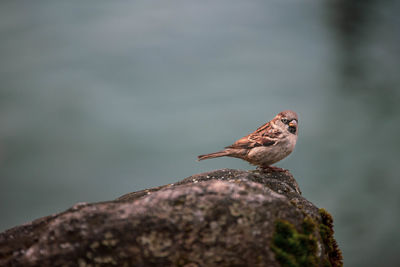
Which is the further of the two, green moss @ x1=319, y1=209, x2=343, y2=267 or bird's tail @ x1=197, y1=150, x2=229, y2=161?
bird's tail @ x1=197, y1=150, x2=229, y2=161

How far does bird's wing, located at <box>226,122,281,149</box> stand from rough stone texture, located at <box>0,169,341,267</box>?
2979 millimetres

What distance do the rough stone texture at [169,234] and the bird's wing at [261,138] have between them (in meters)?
2.98

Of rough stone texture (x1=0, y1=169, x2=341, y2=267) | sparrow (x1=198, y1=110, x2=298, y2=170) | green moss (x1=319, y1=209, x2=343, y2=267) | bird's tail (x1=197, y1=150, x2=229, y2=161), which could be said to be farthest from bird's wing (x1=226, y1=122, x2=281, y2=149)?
rough stone texture (x1=0, y1=169, x2=341, y2=267)

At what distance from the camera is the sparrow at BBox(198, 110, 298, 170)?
670 centimetres

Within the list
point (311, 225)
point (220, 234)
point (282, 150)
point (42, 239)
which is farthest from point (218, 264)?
point (282, 150)

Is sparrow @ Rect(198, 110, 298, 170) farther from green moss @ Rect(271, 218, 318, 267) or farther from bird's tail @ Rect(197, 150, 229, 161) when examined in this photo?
green moss @ Rect(271, 218, 318, 267)

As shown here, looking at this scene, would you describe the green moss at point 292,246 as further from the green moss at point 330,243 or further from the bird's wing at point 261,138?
the bird's wing at point 261,138

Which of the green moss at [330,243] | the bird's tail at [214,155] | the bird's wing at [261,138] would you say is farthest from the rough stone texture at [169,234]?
the bird's tail at [214,155]

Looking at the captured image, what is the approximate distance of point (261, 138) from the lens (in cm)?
689

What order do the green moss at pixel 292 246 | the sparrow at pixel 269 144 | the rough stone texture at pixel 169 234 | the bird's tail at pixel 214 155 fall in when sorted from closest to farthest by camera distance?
1. the rough stone texture at pixel 169 234
2. the green moss at pixel 292 246
3. the sparrow at pixel 269 144
4. the bird's tail at pixel 214 155

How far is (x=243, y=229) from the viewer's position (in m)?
3.59

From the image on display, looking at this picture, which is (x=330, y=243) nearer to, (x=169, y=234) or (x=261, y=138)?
(x=169, y=234)

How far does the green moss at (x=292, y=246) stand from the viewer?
3.64 m

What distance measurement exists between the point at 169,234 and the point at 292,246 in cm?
131
